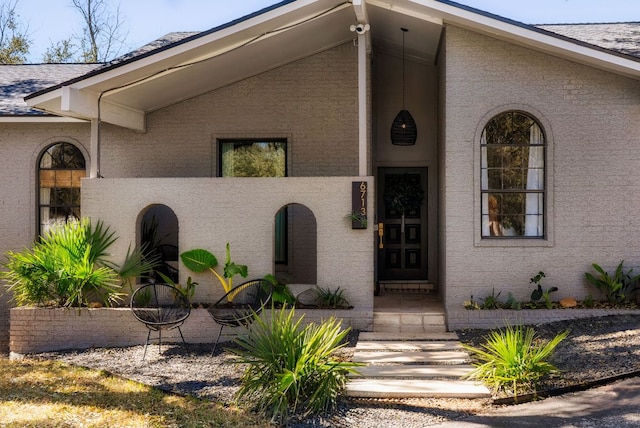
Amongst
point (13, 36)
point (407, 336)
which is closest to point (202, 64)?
point (407, 336)

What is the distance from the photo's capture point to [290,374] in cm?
660

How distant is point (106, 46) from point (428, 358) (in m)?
28.3

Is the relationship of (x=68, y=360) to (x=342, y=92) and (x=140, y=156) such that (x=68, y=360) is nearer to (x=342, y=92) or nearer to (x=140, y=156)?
(x=140, y=156)

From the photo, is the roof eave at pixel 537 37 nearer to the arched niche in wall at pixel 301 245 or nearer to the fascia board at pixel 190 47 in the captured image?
the fascia board at pixel 190 47

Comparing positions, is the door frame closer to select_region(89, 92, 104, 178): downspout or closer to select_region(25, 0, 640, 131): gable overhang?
select_region(25, 0, 640, 131): gable overhang

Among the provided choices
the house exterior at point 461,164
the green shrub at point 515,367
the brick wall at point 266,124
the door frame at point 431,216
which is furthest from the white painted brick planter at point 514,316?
the brick wall at point 266,124

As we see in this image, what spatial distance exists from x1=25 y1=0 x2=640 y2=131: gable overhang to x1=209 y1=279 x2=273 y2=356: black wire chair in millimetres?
3696

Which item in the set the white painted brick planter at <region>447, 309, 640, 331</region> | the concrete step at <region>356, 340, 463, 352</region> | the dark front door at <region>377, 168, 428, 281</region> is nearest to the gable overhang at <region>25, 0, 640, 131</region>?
the dark front door at <region>377, 168, 428, 281</region>

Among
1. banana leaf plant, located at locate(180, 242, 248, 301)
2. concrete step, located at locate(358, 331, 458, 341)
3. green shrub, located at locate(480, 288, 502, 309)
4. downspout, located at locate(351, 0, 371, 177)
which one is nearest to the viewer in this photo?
concrete step, located at locate(358, 331, 458, 341)

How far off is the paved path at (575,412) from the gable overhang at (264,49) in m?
5.16

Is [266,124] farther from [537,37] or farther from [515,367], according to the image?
[515,367]

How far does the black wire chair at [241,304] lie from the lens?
9.10m

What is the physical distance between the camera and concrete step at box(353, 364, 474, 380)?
301 inches

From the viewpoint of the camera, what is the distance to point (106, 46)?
3219 centimetres
